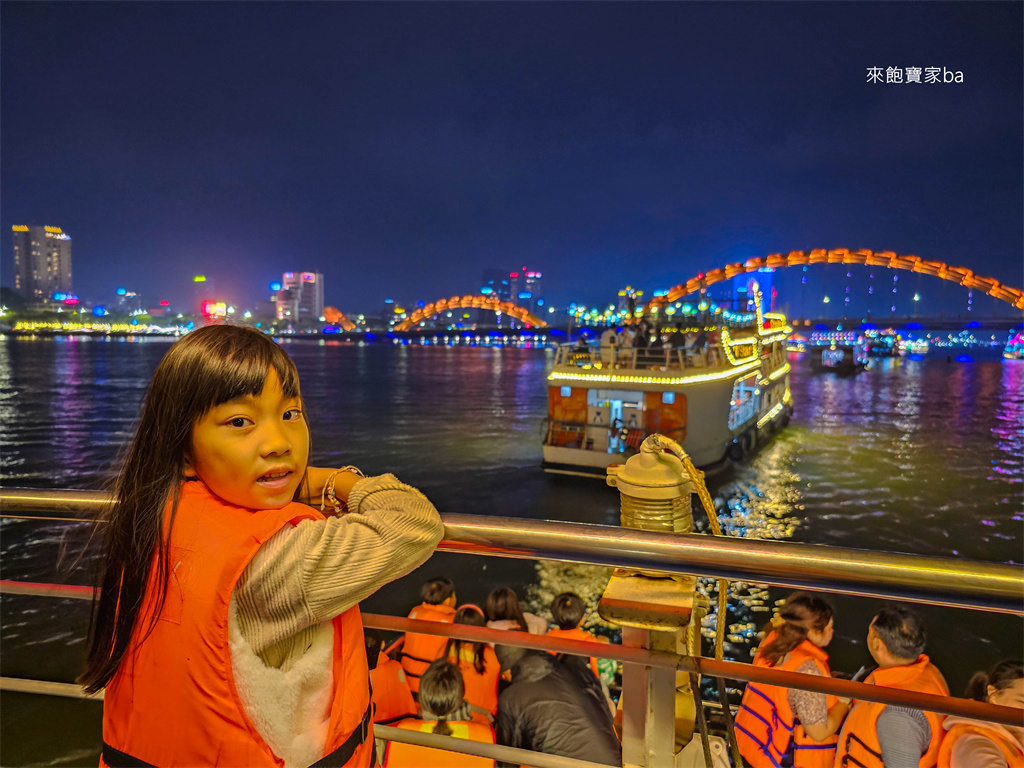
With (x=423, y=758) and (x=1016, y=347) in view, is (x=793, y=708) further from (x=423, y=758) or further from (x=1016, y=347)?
(x=1016, y=347)

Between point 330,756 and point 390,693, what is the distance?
→ 2644 mm

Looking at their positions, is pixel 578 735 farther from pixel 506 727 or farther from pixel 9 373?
pixel 9 373

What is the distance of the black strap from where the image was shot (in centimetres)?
125

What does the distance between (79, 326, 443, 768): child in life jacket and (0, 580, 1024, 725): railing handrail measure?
40cm

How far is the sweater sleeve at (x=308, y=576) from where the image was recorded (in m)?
1.15

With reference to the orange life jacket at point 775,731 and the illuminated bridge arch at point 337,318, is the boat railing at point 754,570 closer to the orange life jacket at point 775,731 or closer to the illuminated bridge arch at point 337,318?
the orange life jacket at point 775,731

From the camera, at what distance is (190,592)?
113cm

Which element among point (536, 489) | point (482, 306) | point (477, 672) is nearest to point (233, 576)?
point (477, 672)

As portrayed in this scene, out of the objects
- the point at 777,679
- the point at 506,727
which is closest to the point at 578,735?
the point at 506,727

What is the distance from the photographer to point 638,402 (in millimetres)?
20312

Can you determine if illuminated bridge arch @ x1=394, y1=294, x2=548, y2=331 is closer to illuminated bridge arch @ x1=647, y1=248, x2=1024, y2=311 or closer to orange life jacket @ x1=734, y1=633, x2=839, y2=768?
illuminated bridge arch @ x1=647, y1=248, x2=1024, y2=311

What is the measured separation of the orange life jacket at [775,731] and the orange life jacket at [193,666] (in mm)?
2723

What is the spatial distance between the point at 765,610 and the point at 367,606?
775 cm

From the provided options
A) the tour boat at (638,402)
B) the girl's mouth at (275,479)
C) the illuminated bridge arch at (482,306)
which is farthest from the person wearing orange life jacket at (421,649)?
the illuminated bridge arch at (482,306)
